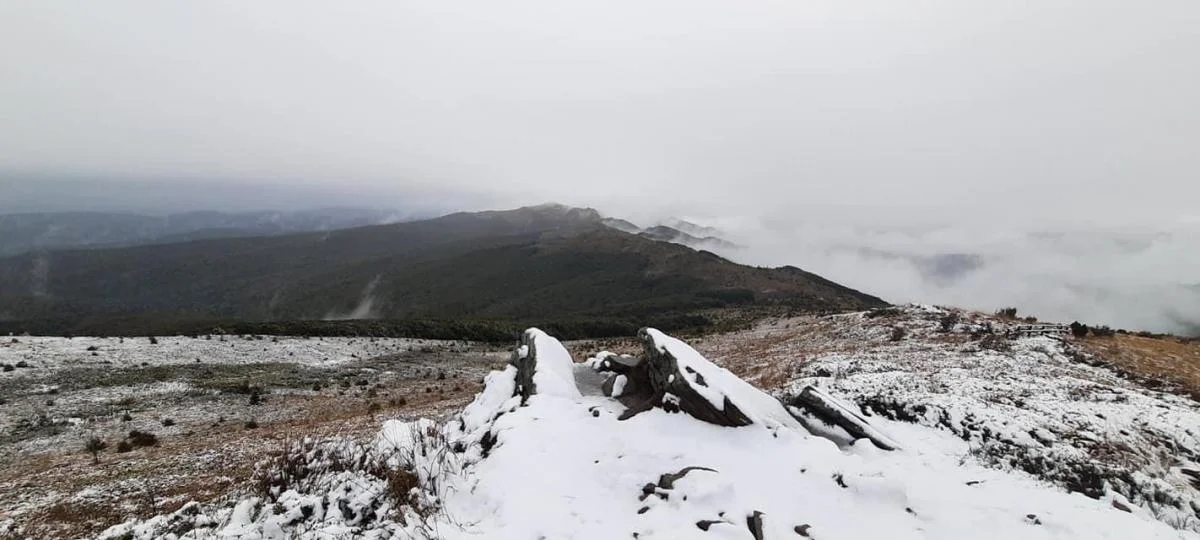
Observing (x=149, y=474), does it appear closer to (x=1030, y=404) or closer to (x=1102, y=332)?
(x=1030, y=404)

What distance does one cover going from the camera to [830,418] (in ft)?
37.7

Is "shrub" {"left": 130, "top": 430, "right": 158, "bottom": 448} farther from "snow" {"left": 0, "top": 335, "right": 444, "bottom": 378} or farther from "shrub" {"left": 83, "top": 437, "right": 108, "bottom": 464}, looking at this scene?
"snow" {"left": 0, "top": 335, "right": 444, "bottom": 378}

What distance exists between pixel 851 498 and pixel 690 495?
2.60m

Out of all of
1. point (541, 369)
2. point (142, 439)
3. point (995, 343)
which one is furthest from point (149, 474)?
point (995, 343)

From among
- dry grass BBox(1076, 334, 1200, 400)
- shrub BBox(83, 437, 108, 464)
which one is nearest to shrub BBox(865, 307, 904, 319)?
dry grass BBox(1076, 334, 1200, 400)

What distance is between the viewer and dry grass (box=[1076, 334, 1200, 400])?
14898mm

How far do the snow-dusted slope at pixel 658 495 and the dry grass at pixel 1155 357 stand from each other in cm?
964

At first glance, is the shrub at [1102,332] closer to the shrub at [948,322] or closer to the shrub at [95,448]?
the shrub at [948,322]

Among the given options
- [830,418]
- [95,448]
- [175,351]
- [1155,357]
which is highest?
[1155,357]

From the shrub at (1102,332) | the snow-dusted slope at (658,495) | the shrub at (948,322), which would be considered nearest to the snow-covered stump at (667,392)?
the snow-dusted slope at (658,495)

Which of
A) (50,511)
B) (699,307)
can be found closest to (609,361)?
(50,511)

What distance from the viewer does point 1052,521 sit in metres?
7.24

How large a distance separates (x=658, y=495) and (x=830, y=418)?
526 centimetres

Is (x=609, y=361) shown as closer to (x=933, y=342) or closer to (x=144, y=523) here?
(x=144, y=523)
